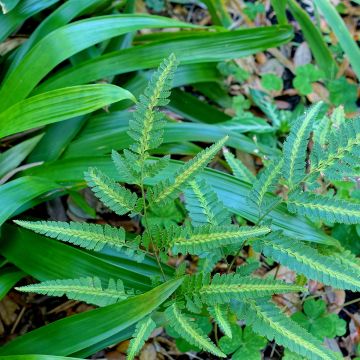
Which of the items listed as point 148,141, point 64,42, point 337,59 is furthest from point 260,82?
point 148,141

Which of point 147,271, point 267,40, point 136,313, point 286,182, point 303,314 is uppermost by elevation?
point 267,40

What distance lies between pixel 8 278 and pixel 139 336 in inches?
22.0

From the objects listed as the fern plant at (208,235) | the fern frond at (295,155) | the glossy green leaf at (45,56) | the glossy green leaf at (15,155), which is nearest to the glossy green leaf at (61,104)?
the glossy green leaf at (45,56)

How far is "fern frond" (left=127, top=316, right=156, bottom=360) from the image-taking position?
1.03 m

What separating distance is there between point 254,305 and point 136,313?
26 centimetres

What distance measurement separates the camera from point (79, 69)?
1.65 m

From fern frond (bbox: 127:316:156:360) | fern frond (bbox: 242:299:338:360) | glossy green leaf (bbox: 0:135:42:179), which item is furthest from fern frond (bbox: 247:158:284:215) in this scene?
glossy green leaf (bbox: 0:135:42:179)

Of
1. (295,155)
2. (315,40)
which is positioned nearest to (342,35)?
(315,40)

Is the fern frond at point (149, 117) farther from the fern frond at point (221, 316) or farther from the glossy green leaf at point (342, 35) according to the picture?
the glossy green leaf at point (342, 35)

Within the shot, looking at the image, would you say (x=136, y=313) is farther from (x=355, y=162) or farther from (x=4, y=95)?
(x=4, y=95)

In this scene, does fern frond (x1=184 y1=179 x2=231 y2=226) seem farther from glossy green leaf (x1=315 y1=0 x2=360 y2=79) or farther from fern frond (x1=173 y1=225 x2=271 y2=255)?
glossy green leaf (x1=315 y1=0 x2=360 y2=79)

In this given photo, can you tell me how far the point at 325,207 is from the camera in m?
1.10

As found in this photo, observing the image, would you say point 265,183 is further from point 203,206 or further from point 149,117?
point 149,117

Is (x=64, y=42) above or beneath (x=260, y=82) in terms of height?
above
